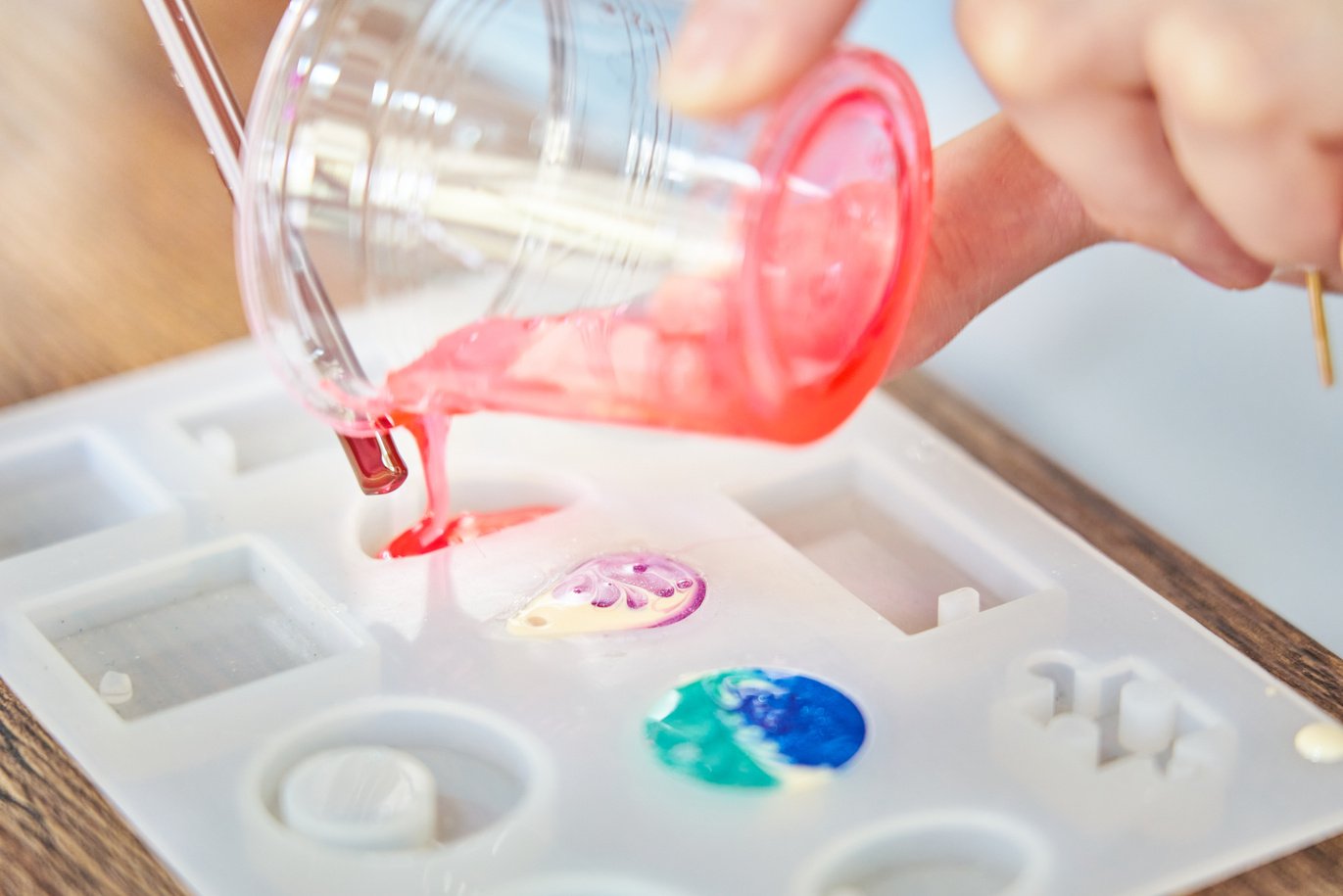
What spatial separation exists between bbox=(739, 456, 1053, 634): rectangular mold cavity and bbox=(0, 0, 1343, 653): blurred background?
0.37 ft

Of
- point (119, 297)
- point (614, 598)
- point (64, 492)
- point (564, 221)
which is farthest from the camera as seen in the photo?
point (119, 297)

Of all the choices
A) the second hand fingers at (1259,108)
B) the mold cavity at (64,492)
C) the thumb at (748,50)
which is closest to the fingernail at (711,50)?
the thumb at (748,50)

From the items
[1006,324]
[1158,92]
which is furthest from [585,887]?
[1006,324]

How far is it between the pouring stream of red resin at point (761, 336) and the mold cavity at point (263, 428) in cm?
27

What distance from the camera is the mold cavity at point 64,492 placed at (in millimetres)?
812

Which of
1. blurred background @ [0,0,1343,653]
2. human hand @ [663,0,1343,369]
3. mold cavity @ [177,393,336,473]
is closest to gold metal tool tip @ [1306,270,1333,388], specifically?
human hand @ [663,0,1343,369]

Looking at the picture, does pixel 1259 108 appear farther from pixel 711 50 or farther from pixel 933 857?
pixel 933 857

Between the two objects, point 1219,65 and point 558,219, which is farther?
point 558,219

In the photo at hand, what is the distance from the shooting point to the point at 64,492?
2.74ft

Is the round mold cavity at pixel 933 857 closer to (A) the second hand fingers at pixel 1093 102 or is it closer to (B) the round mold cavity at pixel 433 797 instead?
(B) the round mold cavity at pixel 433 797

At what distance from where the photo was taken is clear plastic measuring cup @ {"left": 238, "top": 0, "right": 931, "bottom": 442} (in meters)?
0.54

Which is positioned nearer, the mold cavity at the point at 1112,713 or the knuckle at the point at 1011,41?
the knuckle at the point at 1011,41

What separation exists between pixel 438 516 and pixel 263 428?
6.5 inches

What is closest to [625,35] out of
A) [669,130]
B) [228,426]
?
[669,130]
